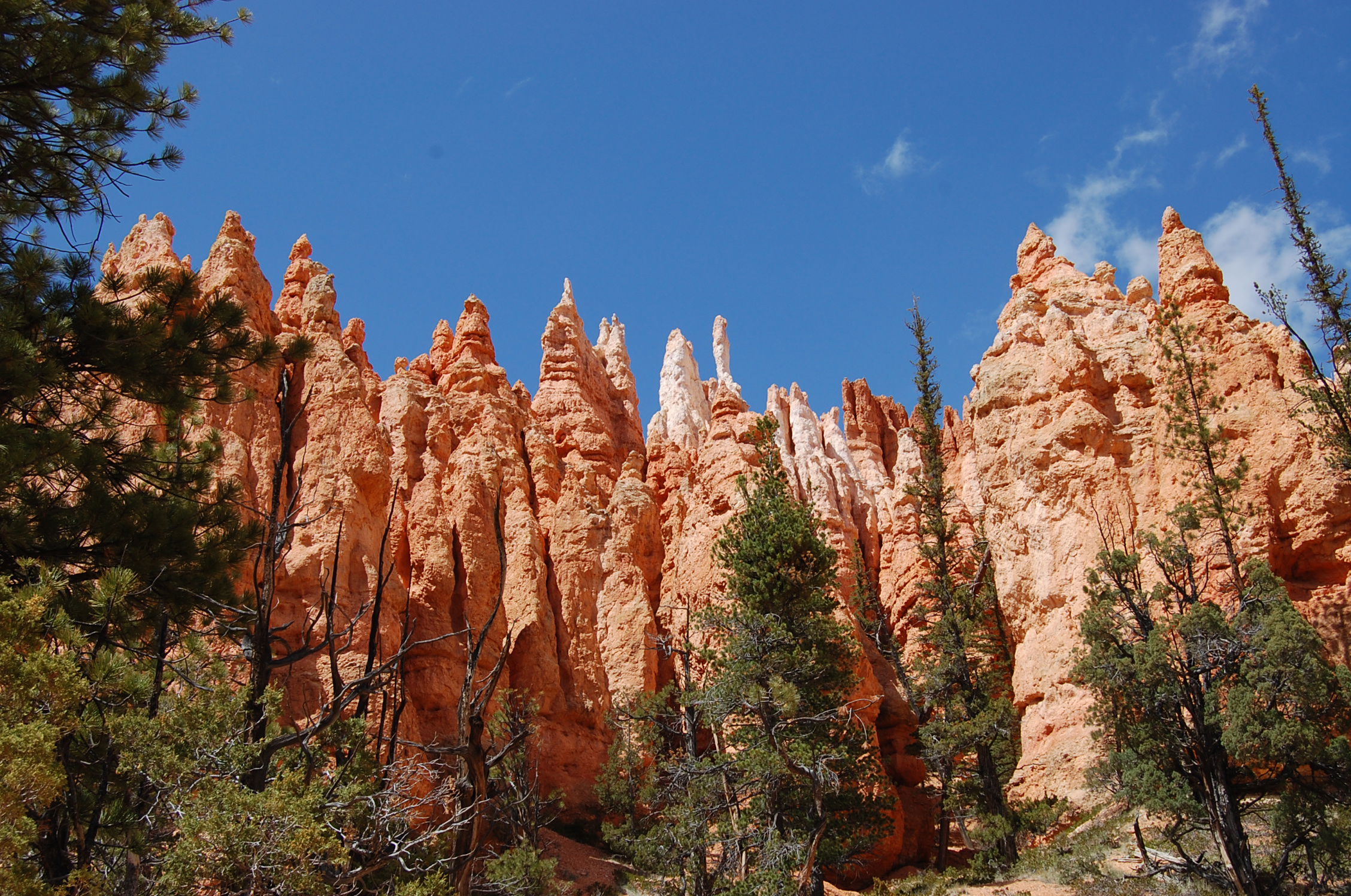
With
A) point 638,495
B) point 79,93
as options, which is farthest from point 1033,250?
point 79,93

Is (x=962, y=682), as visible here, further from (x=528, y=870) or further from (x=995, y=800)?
(x=528, y=870)

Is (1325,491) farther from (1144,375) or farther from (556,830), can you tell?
(556,830)

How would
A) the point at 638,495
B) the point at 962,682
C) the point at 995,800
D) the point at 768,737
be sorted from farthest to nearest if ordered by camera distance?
the point at 638,495
the point at 962,682
the point at 995,800
the point at 768,737

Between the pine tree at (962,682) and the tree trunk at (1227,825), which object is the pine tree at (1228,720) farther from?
the pine tree at (962,682)

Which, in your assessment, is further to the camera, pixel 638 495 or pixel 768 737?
pixel 638 495

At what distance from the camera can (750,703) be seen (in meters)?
17.4

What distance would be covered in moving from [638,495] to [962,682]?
12.5 m

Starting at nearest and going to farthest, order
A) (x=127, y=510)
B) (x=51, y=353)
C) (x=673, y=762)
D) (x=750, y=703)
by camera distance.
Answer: (x=51, y=353)
(x=127, y=510)
(x=750, y=703)
(x=673, y=762)

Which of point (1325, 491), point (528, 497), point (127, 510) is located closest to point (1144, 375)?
point (1325, 491)

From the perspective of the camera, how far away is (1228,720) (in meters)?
16.5

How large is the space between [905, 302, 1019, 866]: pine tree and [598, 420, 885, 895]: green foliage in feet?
10.5

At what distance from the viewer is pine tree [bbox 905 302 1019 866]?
23000 mm

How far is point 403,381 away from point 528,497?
227 inches

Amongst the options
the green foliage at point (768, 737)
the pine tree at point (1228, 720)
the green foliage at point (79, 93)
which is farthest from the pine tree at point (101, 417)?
the pine tree at point (1228, 720)
